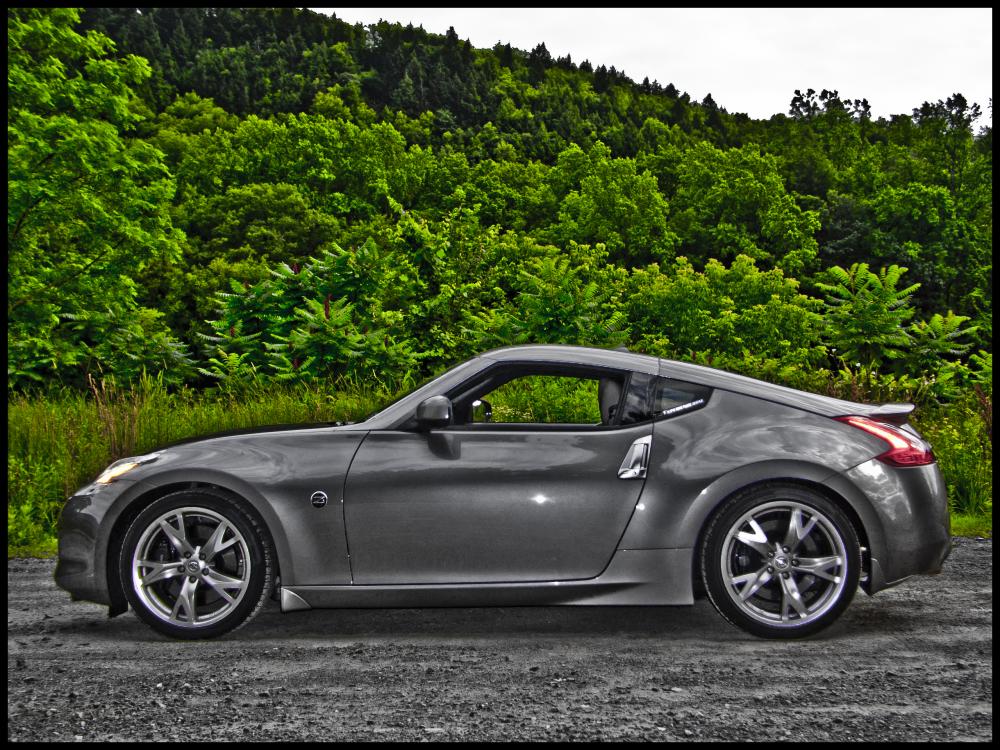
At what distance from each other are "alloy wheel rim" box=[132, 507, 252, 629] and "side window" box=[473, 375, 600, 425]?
6243 millimetres

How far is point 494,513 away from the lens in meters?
4.97

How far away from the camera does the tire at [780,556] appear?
494 centimetres

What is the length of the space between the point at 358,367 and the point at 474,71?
101 m

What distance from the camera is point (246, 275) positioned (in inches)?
2103

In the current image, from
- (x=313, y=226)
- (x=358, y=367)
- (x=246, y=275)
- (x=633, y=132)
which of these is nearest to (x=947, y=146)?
(x=633, y=132)

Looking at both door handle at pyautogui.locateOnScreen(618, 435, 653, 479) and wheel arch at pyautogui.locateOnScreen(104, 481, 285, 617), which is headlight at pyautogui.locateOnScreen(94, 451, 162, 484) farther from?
door handle at pyautogui.locateOnScreen(618, 435, 653, 479)

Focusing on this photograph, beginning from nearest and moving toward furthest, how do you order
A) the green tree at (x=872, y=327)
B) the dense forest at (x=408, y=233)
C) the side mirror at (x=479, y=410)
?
the side mirror at (x=479, y=410)
the dense forest at (x=408, y=233)
the green tree at (x=872, y=327)

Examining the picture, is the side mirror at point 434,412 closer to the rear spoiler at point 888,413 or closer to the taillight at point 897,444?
the taillight at point 897,444

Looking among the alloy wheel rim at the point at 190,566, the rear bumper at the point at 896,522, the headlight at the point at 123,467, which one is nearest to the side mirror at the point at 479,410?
the alloy wheel rim at the point at 190,566

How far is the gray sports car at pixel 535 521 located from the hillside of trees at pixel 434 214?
7.03 meters

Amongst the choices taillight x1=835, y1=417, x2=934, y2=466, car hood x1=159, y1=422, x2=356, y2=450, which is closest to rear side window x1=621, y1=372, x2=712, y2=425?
taillight x1=835, y1=417, x2=934, y2=466

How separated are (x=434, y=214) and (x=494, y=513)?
64.2 m

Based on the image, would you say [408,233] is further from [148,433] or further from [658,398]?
[658,398]

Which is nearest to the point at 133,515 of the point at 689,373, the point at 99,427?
the point at 689,373
